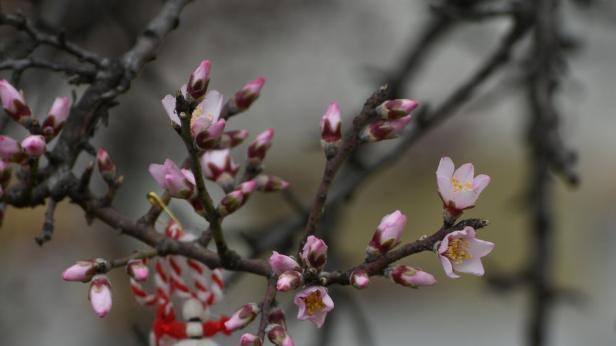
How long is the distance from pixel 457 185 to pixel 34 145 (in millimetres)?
641

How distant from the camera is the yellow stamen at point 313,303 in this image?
48.8 inches

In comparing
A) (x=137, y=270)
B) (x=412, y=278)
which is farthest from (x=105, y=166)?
(x=412, y=278)

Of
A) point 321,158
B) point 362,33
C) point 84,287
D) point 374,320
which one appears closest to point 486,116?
point 321,158

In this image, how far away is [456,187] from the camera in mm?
1310

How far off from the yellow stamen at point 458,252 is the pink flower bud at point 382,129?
0.23 metres

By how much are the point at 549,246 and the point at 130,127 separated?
225 cm

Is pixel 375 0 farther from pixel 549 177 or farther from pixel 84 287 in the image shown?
pixel 549 177

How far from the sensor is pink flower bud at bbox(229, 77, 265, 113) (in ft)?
5.05

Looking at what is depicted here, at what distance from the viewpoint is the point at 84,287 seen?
5293mm

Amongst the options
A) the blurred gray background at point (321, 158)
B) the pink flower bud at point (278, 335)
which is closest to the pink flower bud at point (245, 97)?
the pink flower bud at point (278, 335)

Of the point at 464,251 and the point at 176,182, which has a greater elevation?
the point at 176,182

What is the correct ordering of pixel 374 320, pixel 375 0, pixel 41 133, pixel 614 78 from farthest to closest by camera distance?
1. pixel 374 320
2. pixel 375 0
3. pixel 614 78
4. pixel 41 133

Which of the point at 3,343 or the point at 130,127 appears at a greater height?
the point at 130,127

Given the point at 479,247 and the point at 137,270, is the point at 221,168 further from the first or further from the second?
the point at 479,247
